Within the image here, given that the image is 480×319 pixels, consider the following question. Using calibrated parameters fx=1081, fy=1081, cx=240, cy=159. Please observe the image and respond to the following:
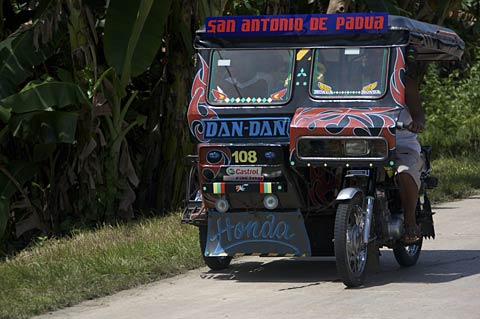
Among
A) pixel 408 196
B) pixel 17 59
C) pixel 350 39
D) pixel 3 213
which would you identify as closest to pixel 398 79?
pixel 350 39

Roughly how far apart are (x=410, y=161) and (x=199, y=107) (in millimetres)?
1855

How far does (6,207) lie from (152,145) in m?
2.89

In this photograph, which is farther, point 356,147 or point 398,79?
point 398,79

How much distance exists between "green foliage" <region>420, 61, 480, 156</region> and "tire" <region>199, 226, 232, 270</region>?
11.3 metres

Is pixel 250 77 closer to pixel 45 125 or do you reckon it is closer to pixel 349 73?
pixel 349 73

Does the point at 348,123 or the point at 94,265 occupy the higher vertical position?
the point at 348,123

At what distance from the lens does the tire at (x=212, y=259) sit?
938 cm

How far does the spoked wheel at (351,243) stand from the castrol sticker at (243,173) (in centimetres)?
75

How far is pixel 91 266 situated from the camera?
30.0 feet

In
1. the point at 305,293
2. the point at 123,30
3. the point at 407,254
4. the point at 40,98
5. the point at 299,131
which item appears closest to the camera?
the point at 305,293

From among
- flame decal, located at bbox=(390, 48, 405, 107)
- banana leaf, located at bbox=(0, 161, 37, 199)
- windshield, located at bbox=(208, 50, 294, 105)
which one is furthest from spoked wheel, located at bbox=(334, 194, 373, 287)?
banana leaf, located at bbox=(0, 161, 37, 199)

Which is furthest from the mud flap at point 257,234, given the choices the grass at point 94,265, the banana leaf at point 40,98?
the banana leaf at point 40,98

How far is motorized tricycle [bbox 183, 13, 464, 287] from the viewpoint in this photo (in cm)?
861

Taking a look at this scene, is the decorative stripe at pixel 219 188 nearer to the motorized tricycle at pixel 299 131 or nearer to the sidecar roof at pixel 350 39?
the motorized tricycle at pixel 299 131
